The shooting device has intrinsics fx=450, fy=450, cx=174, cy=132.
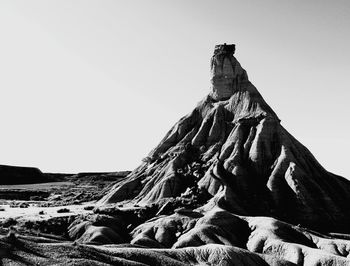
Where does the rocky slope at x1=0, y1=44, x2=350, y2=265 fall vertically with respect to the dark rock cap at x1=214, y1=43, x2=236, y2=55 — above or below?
below

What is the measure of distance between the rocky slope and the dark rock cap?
346 millimetres

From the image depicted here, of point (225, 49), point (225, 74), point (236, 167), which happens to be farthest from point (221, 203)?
point (225, 49)

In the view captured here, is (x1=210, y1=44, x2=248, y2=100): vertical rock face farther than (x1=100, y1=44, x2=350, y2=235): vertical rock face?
Yes

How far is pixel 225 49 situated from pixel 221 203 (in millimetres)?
57045

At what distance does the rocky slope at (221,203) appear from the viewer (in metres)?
64.2

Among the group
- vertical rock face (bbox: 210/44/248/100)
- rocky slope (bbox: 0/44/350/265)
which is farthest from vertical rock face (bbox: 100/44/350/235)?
rocky slope (bbox: 0/44/350/265)

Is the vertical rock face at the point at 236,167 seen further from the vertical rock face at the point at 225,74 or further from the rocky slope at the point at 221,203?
the rocky slope at the point at 221,203

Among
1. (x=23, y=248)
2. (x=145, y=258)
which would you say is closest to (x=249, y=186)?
(x=145, y=258)

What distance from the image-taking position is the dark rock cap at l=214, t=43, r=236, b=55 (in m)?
138

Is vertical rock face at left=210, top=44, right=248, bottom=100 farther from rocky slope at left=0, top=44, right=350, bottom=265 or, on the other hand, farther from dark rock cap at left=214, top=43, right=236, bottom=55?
Result: rocky slope at left=0, top=44, right=350, bottom=265

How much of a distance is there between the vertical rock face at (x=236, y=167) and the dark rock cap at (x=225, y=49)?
31cm

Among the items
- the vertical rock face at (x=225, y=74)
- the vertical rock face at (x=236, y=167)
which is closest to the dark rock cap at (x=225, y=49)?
the vertical rock face at (x=225, y=74)

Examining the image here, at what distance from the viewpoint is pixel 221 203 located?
324 feet

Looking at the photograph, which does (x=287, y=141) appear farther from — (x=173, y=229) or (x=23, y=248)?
(x=23, y=248)
